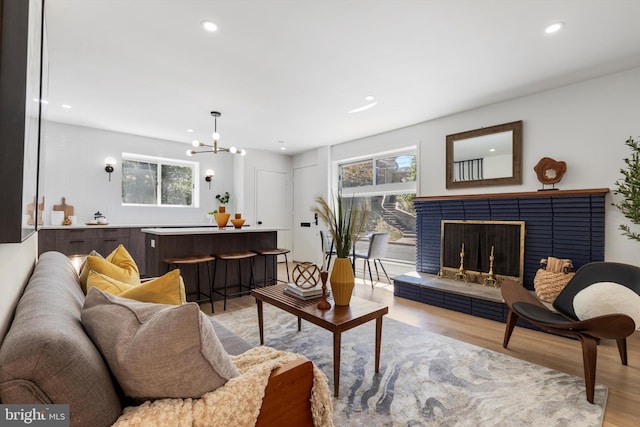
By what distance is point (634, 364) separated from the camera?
2.31 metres

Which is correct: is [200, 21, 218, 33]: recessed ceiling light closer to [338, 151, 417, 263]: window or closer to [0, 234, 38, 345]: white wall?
[0, 234, 38, 345]: white wall

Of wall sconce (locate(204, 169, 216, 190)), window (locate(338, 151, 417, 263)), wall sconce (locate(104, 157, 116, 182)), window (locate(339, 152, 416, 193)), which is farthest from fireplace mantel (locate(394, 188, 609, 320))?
wall sconce (locate(104, 157, 116, 182))

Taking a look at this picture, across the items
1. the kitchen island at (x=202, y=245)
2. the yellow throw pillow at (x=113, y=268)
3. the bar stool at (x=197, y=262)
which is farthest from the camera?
the kitchen island at (x=202, y=245)

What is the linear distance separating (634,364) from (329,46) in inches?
138

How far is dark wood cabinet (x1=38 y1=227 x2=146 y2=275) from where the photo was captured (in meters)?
4.21

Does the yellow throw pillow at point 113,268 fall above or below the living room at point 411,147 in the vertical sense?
below

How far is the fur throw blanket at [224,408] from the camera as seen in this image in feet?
2.57

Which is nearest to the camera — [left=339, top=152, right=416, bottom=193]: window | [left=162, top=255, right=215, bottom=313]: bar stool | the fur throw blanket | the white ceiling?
the fur throw blanket

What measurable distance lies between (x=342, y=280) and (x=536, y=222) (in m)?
2.71

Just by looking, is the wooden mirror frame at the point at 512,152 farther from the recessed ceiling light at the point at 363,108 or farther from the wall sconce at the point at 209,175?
the wall sconce at the point at 209,175

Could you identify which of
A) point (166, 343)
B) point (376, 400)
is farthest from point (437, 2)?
point (376, 400)

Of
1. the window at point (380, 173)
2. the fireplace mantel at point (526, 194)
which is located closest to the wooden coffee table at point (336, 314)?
the fireplace mantel at point (526, 194)

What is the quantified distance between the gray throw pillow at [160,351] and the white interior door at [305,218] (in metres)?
5.37

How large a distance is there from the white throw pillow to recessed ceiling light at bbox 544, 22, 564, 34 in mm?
1936
